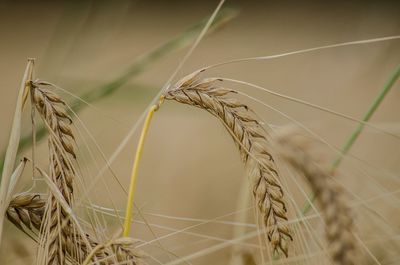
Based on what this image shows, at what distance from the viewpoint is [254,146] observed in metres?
0.39

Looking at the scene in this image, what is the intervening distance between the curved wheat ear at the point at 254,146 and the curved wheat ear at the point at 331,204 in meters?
0.10

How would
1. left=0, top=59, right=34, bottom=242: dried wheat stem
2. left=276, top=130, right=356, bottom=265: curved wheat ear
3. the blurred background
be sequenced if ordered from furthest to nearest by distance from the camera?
the blurred background
left=0, top=59, right=34, bottom=242: dried wheat stem
left=276, top=130, right=356, bottom=265: curved wheat ear

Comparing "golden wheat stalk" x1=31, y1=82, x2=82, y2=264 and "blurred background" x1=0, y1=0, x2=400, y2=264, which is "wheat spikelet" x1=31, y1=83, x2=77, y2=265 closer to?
"golden wheat stalk" x1=31, y1=82, x2=82, y2=264

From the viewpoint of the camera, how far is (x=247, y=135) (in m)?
0.39

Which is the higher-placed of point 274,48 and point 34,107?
point 274,48

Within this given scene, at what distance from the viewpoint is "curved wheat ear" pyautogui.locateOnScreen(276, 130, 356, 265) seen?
0.26 metres

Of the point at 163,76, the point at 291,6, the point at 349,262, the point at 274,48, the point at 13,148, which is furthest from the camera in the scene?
the point at 291,6

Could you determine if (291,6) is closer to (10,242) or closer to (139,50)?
(139,50)

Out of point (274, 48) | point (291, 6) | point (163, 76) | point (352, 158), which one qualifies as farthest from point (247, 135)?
point (291, 6)

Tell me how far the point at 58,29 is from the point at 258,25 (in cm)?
138

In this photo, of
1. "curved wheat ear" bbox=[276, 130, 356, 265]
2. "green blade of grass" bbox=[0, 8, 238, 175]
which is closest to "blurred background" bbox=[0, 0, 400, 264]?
"green blade of grass" bbox=[0, 8, 238, 175]

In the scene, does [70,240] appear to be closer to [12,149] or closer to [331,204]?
[12,149]

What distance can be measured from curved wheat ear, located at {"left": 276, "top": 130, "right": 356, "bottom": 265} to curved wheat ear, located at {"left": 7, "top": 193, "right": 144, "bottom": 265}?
4.5 inches

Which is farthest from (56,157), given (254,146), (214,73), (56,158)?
(214,73)
